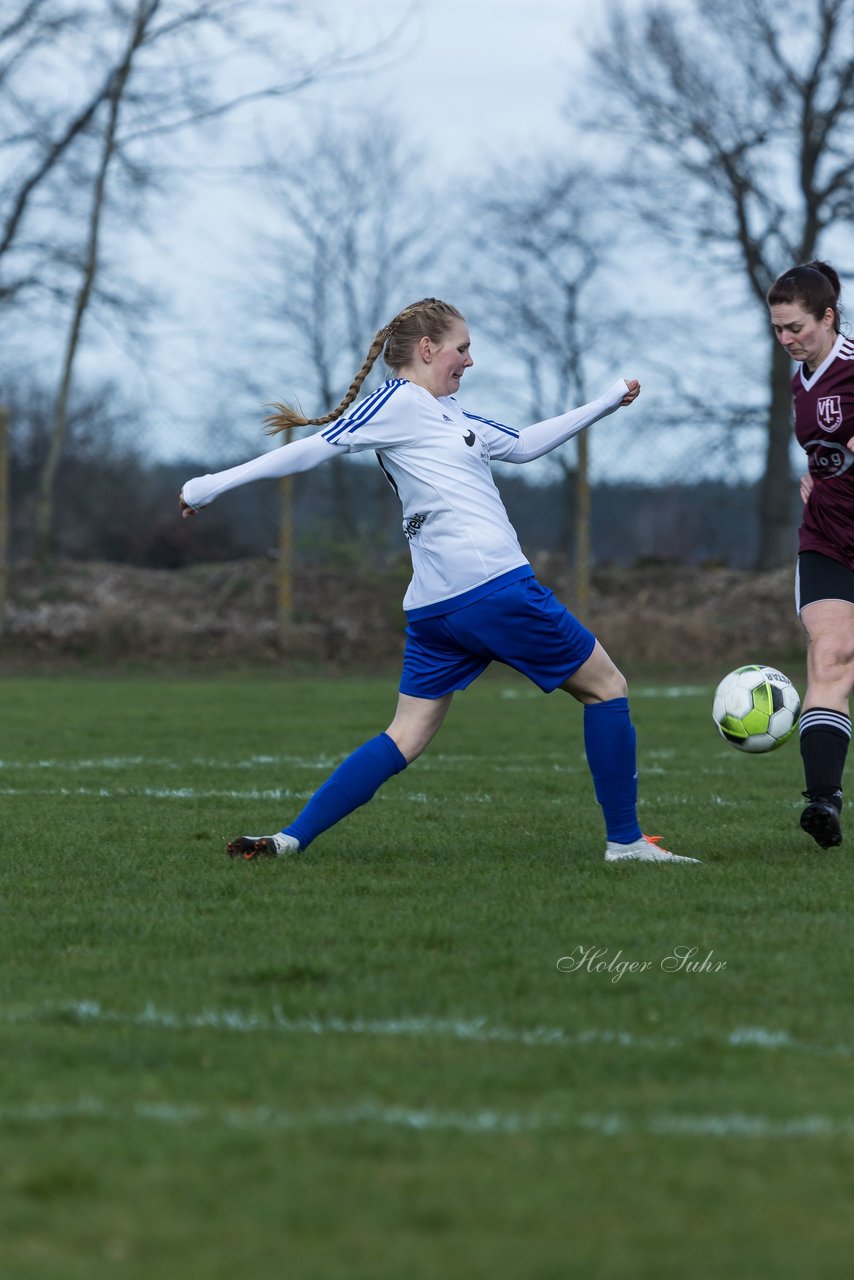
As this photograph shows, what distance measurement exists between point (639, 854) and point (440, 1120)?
2.87 meters

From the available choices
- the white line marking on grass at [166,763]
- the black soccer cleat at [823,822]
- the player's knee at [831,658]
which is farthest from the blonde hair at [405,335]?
the white line marking on grass at [166,763]

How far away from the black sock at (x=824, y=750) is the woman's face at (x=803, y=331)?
125cm

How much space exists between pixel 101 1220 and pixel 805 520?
424 cm

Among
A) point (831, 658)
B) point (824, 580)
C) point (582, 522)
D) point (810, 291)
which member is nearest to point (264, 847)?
point (831, 658)

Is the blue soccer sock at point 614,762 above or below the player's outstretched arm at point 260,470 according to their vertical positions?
below

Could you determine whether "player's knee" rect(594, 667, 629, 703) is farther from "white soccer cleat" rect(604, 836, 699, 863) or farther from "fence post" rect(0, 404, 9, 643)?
"fence post" rect(0, 404, 9, 643)

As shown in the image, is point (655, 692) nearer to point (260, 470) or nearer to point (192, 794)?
point (192, 794)

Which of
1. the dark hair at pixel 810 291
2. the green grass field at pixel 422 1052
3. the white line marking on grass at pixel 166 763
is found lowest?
the white line marking on grass at pixel 166 763

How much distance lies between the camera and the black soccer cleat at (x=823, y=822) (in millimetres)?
5441

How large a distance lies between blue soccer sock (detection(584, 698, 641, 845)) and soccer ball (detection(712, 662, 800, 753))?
Result: 83 cm

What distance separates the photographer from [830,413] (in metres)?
5.68

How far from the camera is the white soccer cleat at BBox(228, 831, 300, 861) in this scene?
17.9 feet

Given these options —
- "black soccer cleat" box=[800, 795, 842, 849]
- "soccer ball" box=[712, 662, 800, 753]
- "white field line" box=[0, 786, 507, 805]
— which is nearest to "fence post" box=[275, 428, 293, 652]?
"white field line" box=[0, 786, 507, 805]

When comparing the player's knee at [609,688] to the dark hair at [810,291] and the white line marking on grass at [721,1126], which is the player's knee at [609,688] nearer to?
the dark hair at [810,291]
